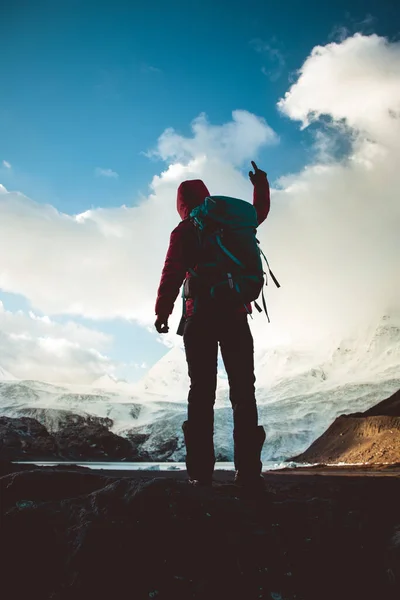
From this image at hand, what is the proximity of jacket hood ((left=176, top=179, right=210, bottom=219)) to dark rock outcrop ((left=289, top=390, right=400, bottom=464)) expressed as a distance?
11.6 metres

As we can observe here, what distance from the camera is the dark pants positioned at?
9.43 feet

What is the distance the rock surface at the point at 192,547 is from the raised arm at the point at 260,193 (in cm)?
221

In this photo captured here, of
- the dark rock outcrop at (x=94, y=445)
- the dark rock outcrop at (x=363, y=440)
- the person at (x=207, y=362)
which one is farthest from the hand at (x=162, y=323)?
the dark rock outcrop at (x=94, y=445)

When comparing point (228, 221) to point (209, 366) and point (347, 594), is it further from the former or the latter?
point (347, 594)

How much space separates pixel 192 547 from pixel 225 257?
72.2 inches

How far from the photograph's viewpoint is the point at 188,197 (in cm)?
339

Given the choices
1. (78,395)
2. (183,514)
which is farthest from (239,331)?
(78,395)

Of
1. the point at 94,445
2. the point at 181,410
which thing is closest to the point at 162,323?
the point at 94,445

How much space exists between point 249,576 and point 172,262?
203 centimetres

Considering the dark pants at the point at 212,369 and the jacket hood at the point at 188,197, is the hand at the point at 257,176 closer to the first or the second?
the jacket hood at the point at 188,197

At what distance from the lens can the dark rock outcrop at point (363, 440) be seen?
1407 centimetres

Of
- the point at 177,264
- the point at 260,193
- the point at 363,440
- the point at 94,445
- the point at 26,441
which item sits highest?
the point at 260,193

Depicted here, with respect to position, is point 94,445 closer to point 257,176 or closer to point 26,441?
point 26,441

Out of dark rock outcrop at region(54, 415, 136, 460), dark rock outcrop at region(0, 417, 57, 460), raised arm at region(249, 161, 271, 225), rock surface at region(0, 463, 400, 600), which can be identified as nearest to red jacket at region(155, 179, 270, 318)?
raised arm at region(249, 161, 271, 225)
